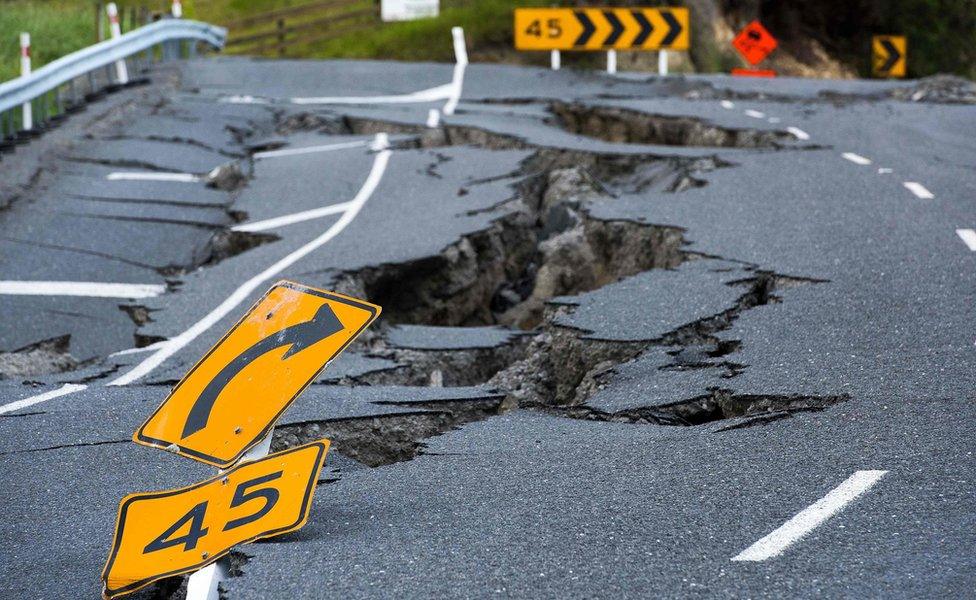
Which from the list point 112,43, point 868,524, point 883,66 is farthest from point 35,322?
point 883,66

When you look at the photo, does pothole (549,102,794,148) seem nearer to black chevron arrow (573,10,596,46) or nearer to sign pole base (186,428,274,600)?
black chevron arrow (573,10,596,46)

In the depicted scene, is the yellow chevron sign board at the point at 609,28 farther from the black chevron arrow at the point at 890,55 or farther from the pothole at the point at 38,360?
the pothole at the point at 38,360

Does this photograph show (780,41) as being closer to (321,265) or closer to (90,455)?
(321,265)

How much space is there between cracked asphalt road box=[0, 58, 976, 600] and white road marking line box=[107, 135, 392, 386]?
0.14ft

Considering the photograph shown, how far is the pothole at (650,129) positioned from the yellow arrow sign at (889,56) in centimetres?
1372

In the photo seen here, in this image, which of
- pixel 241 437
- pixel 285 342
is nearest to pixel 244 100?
pixel 285 342

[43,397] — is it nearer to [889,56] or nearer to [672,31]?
[672,31]

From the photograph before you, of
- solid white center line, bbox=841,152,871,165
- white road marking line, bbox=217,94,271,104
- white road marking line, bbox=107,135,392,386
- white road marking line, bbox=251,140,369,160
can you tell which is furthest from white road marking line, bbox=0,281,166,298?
white road marking line, bbox=217,94,271,104

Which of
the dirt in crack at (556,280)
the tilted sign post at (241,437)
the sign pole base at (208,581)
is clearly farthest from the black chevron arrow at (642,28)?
the sign pole base at (208,581)

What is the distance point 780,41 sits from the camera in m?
30.7

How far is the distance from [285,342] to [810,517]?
6.74 ft

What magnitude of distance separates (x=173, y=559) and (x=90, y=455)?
1.56 metres

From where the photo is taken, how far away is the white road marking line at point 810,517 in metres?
4.14

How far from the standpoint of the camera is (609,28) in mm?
23078
